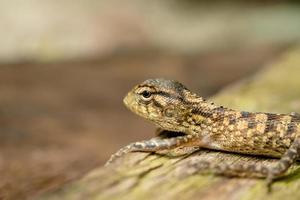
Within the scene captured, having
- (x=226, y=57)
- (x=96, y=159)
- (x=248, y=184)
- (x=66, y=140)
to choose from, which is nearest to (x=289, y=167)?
Answer: (x=248, y=184)

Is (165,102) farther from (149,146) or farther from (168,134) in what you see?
(149,146)

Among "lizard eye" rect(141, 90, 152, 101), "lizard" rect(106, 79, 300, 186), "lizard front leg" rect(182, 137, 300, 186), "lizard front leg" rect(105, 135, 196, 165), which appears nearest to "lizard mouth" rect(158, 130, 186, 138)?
"lizard" rect(106, 79, 300, 186)

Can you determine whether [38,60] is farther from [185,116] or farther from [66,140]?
[185,116]

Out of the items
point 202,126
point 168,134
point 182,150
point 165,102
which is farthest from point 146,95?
point 182,150

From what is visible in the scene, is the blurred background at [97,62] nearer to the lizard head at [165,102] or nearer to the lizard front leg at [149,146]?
the lizard front leg at [149,146]

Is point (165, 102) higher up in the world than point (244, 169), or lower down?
higher up
